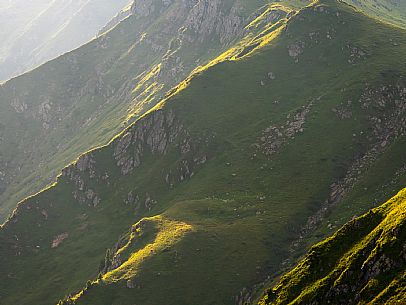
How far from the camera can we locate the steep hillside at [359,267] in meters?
60.5

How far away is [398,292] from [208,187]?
10445 cm

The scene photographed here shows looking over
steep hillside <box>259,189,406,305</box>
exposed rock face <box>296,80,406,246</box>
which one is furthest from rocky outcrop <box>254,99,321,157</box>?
steep hillside <box>259,189,406,305</box>

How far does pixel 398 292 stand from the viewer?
186 ft

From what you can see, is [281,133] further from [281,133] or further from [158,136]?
[158,136]

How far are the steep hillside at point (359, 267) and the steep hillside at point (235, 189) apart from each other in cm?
4269

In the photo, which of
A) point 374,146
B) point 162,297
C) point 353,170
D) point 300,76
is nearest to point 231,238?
point 162,297

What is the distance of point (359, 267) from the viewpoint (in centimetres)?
6531

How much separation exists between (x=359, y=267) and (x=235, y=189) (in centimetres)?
8750

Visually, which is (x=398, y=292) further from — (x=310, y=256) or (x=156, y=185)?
(x=156, y=185)

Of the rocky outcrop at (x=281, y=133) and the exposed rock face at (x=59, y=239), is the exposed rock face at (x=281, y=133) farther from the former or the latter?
the exposed rock face at (x=59, y=239)

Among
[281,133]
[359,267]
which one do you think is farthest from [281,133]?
[359,267]

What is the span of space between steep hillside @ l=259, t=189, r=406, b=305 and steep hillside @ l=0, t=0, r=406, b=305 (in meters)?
42.7

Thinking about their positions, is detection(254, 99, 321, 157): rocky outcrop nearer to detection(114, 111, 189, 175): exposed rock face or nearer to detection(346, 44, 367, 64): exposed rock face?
detection(346, 44, 367, 64): exposed rock face

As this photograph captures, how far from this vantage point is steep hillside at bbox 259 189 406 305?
6050 cm
